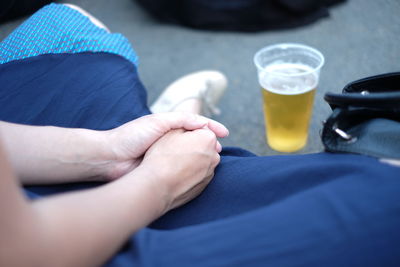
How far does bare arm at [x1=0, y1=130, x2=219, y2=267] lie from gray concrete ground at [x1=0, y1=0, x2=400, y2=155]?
0.66 m

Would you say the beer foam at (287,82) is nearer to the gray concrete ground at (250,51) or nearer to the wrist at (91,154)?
the gray concrete ground at (250,51)

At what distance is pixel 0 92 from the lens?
77 centimetres

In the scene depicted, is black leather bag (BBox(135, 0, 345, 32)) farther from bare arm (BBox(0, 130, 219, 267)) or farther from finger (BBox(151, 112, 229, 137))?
bare arm (BBox(0, 130, 219, 267))

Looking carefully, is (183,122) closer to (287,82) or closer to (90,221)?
(90,221)

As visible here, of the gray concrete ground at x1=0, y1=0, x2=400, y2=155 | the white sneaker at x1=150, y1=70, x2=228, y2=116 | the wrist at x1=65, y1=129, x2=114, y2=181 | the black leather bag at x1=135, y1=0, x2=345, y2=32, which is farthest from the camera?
the black leather bag at x1=135, y1=0, x2=345, y2=32

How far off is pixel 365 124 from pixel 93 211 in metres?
0.42

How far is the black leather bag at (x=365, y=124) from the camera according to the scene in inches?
21.3

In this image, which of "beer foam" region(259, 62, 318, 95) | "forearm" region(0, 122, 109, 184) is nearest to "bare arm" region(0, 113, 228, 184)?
"forearm" region(0, 122, 109, 184)

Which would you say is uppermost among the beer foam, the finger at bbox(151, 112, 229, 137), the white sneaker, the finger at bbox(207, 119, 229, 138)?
the finger at bbox(151, 112, 229, 137)

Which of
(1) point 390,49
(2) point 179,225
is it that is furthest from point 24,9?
(1) point 390,49

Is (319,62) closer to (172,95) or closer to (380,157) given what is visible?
(172,95)

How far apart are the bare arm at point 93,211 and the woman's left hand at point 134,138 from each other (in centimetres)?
4

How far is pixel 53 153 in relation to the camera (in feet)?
2.11

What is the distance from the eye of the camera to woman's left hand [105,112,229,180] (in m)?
0.68
